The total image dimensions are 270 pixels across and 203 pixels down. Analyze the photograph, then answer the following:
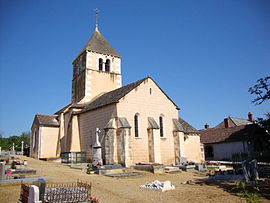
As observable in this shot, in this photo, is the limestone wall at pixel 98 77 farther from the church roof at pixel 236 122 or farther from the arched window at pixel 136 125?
the church roof at pixel 236 122

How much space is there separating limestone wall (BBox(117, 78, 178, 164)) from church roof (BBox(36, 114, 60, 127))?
12149mm

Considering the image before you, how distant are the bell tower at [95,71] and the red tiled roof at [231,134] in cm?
1635

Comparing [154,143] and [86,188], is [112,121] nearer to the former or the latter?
[154,143]

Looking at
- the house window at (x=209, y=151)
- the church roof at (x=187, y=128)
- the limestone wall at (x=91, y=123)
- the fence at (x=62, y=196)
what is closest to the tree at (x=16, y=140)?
the limestone wall at (x=91, y=123)

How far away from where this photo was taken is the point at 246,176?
1374 centimetres

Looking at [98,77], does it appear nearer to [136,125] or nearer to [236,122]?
[136,125]

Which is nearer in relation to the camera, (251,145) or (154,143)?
(154,143)

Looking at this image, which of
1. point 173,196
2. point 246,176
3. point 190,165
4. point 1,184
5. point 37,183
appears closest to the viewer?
point 37,183

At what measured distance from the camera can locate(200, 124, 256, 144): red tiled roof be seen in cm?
3138

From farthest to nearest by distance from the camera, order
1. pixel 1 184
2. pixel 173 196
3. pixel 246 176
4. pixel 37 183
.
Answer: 1. pixel 246 176
2. pixel 1 184
3. pixel 173 196
4. pixel 37 183

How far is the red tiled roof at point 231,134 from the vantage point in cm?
3138

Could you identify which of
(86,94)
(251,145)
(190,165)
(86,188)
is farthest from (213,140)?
(86,188)

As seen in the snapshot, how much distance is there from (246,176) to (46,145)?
23188 mm

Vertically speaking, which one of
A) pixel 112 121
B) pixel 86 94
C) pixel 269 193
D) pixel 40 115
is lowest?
pixel 269 193
